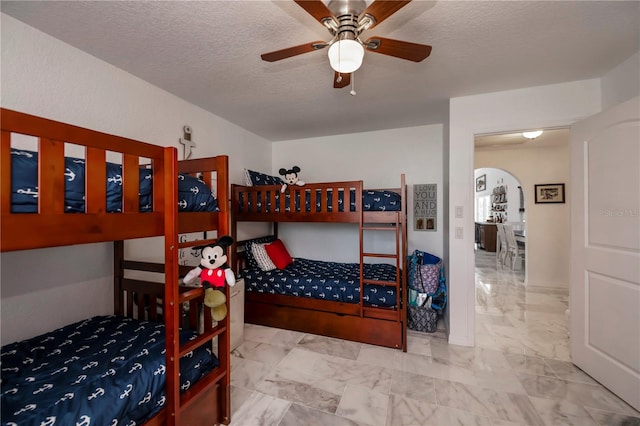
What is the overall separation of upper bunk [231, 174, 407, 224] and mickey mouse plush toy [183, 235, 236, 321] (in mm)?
1316

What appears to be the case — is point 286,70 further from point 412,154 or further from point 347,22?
point 412,154

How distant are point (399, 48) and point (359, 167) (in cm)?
243

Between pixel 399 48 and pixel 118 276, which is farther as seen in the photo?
pixel 118 276

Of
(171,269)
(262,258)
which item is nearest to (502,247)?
(262,258)

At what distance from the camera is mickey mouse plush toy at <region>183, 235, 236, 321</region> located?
154 centimetres

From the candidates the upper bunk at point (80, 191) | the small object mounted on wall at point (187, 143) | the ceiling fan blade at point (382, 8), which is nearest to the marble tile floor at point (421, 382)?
the upper bunk at point (80, 191)

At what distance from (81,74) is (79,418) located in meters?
2.13

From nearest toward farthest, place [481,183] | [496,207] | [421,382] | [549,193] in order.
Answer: [421,382] < [549,193] < [496,207] < [481,183]

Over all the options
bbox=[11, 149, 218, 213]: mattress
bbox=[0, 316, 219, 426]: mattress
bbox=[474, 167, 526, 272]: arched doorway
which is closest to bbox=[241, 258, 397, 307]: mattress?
bbox=[0, 316, 219, 426]: mattress

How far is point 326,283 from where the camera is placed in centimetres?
278

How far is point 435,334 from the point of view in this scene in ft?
9.34

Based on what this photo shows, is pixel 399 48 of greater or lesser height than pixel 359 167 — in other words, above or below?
above

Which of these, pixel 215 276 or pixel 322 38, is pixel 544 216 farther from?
pixel 215 276

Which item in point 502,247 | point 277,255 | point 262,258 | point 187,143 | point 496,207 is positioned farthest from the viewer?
point 496,207
